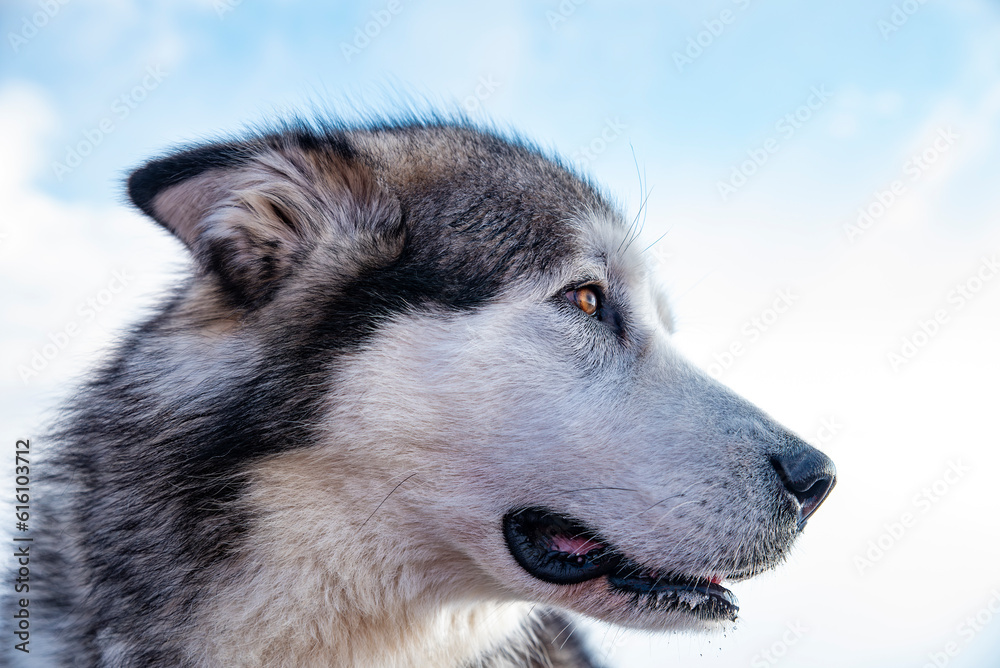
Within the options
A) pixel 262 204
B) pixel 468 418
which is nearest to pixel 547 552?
pixel 468 418

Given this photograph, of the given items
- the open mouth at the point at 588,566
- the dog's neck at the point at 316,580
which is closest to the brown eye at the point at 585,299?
the open mouth at the point at 588,566

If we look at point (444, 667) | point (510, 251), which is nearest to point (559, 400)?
point (510, 251)

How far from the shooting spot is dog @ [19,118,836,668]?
272cm

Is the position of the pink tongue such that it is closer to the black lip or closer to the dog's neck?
the black lip

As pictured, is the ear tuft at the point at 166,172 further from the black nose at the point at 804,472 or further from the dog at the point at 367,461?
the black nose at the point at 804,472

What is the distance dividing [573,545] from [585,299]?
96cm

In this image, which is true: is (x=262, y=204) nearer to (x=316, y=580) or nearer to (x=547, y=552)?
(x=316, y=580)

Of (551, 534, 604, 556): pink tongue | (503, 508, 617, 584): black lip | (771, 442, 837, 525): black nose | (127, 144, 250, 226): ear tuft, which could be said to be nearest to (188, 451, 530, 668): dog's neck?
(503, 508, 617, 584): black lip

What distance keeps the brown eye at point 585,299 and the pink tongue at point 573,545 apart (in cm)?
87

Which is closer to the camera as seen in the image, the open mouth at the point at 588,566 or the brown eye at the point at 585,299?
the open mouth at the point at 588,566

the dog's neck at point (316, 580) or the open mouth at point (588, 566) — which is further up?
the open mouth at point (588, 566)

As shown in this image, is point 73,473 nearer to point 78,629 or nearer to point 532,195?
point 78,629

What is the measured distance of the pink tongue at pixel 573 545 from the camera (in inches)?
110

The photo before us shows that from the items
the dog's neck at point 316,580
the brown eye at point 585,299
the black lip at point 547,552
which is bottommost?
the dog's neck at point 316,580
